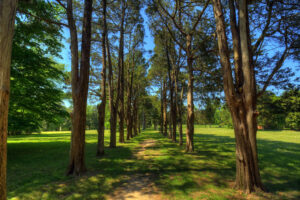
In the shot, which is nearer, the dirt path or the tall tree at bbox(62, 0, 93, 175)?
the dirt path

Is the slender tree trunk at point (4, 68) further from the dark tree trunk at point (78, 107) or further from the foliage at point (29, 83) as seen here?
the foliage at point (29, 83)

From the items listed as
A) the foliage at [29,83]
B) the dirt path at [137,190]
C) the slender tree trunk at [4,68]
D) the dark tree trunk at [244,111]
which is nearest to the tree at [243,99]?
the dark tree trunk at [244,111]

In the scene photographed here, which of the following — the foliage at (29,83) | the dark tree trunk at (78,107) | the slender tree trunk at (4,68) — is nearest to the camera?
Result: the slender tree trunk at (4,68)

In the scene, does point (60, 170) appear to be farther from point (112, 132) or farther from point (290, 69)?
point (290, 69)

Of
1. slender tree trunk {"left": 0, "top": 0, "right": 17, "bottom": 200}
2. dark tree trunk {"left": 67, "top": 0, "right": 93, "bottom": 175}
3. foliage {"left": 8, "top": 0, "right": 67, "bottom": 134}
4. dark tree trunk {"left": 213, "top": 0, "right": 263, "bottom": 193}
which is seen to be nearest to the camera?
slender tree trunk {"left": 0, "top": 0, "right": 17, "bottom": 200}

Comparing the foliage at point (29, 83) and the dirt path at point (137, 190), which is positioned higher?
the foliage at point (29, 83)

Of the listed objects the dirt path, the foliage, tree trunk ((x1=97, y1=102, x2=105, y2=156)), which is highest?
the foliage

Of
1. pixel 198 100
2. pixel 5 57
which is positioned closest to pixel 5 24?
pixel 5 57

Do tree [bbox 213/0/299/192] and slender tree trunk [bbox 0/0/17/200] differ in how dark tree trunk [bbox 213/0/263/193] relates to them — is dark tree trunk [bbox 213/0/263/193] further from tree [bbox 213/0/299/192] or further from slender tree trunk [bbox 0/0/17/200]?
slender tree trunk [bbox 0/0/17/200]

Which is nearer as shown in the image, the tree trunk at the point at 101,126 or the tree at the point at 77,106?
the tree at the point at 77,106

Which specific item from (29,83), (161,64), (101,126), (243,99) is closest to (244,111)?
A: (243,99)

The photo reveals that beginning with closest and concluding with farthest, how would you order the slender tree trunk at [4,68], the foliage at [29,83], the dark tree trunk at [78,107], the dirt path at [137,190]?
the slender tree trunk at [4,68] → the dirt path at [137,190] → the dark tree trunk at [78,107] → the foliage at [29,83]

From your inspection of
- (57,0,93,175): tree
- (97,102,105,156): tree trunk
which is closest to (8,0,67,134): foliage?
(57,0,93,175): tree

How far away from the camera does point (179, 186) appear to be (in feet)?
15.1
